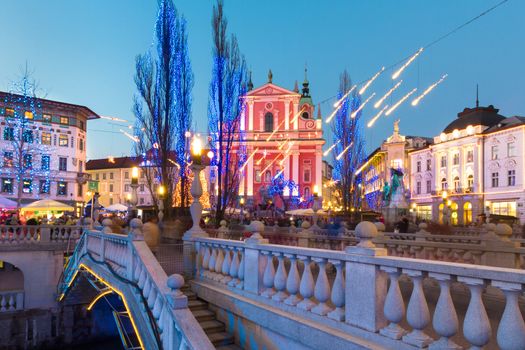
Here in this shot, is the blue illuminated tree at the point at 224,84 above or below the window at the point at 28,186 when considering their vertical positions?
above

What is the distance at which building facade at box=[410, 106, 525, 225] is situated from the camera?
47.0 metres

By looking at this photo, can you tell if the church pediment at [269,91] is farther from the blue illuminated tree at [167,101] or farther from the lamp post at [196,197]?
the lamp post at [196,197]

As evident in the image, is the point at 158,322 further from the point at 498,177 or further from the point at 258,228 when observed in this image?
the point at 498,177

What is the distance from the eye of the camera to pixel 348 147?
35312mm

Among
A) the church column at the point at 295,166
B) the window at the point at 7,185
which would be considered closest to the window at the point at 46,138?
the window at the point at 7,185

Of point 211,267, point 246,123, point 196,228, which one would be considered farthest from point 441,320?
point 246,123

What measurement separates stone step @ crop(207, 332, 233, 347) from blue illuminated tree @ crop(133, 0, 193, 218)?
1671cm

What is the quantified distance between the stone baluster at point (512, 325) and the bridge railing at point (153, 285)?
2.95 metres

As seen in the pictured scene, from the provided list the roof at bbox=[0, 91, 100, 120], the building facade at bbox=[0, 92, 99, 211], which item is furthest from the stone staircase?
the roof at bbox=[0, 91, 100, 120]

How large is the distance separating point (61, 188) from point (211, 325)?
49856mm

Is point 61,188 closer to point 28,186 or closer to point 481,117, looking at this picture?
point 28,186

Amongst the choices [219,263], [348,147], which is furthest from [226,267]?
[348,147]

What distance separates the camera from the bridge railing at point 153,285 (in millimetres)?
5239

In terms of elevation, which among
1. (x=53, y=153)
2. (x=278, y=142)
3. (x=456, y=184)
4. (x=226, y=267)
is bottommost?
(x=226, y=267)
